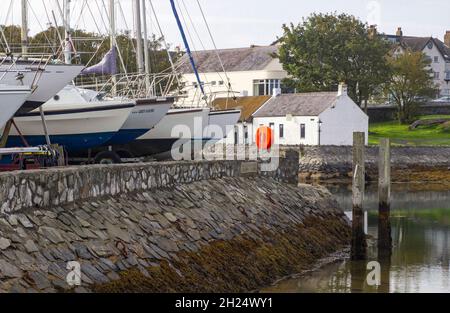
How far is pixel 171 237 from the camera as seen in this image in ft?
68.1

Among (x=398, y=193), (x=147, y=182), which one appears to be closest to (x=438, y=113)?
(x=398, y=193)

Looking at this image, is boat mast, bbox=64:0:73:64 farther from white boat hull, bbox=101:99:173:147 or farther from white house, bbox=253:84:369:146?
white house, bbox=253:84:369:146

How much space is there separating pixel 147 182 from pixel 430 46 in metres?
106

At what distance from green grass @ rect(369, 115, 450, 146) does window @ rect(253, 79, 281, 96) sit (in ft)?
28.2

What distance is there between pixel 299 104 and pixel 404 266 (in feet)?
145

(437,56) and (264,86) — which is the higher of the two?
(437,56)

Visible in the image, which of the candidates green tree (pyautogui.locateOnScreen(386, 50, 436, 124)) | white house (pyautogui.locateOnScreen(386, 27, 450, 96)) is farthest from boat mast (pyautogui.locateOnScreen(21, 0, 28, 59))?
white house (pyautogui.locateOnScreen(386, 27, 450, 96))

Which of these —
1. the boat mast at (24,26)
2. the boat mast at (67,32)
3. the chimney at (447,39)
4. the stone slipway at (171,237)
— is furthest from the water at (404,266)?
the chimney at (447,39)

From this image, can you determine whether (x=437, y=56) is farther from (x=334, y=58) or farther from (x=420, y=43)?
(x=334, y=58)

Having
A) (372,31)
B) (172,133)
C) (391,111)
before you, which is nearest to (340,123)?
(372,31)

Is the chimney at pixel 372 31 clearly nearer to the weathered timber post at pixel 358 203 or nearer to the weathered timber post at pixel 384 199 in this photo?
the weathered timber post at pixel 384 199

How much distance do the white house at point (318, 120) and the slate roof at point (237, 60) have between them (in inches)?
652

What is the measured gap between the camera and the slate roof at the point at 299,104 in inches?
2707

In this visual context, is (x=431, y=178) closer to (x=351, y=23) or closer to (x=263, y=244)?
(x=351, y=23)
